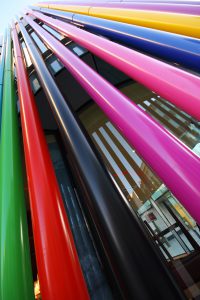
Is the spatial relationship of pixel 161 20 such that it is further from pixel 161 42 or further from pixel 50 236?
pixel 50 236

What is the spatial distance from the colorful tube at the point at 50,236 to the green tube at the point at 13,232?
38 millimetres

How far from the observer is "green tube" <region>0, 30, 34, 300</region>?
0.52m

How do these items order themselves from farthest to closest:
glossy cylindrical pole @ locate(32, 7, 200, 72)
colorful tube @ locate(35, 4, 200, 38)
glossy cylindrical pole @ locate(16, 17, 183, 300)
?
colorful tube @ locate(35, 4, 200, 38) → glossy cylindrical pole @ locate(32, 7, 200, 72) → glossy cylindrical pole @ locate(16, 17, 183, 300)

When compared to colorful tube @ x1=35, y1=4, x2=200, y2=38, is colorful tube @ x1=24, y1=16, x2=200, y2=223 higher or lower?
lower

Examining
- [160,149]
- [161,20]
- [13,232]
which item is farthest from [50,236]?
[161,20]

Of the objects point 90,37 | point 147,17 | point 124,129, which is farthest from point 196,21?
point 90,37

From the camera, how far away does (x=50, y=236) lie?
58 centimetres

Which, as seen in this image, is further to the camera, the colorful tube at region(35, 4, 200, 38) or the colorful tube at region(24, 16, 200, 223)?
the colorful tube at region(35, 4, 200, 38)

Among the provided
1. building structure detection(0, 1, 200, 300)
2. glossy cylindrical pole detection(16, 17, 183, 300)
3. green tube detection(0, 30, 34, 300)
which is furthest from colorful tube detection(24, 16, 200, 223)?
green tube detection(0, 30, 34, 300)

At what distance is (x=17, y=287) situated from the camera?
512 millimetres

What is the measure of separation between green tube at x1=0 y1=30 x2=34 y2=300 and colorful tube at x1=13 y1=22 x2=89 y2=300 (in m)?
0.04

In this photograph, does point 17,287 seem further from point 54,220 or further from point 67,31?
point 67,31

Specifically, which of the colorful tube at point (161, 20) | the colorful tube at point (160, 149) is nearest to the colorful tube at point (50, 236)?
the colorful tube at point (160, 149)

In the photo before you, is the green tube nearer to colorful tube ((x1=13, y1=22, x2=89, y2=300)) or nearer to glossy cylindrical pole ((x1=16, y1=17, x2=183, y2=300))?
colorful tube ((x1=13, y1=22, x2=89, y2=300))
